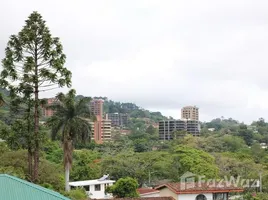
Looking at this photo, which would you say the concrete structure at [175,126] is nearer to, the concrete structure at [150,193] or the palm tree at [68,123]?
the concrete structure at [150,193]

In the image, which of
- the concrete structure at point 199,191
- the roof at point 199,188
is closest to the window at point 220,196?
the concrete structure at point 199,191

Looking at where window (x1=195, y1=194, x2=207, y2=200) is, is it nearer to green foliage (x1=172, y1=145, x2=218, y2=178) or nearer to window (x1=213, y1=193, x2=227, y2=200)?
window (x1=213, y1=193, x2=227, y2=200)

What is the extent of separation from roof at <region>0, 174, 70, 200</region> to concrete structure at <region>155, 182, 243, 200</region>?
17.7 metres

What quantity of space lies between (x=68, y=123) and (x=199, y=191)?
10973mm

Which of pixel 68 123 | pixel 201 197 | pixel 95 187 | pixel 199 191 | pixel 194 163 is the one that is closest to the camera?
pixel 68 123

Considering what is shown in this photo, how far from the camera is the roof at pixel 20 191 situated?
1398 centimetres

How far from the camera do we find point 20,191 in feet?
46.6

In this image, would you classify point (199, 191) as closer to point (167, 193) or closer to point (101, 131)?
point (167, 193)

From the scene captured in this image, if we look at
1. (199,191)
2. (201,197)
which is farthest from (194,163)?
(199,191)

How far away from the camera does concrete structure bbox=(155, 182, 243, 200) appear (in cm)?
3061

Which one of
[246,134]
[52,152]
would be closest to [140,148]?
[52,152]

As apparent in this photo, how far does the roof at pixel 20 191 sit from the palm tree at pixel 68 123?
14236mm

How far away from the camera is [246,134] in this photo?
119500 millimetres

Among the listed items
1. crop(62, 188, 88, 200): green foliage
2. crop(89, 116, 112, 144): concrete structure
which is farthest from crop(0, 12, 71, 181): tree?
crop(89, 116, 112, 144): concrete structure
